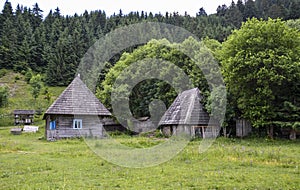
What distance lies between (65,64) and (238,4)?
57.6 metres

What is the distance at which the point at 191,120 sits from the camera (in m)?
28.8

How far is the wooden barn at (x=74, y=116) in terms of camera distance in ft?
99.7

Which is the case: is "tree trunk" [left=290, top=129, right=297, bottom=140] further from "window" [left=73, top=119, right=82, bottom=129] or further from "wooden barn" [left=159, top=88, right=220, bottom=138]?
"window" [left=73, top=119, right=82, bottom=129]

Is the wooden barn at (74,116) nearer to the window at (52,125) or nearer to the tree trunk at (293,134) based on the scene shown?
the window at (52,125)

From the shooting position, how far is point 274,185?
10.1 m

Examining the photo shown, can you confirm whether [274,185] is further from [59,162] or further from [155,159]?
[59,162]

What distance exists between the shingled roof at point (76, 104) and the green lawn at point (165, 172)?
42.7ft

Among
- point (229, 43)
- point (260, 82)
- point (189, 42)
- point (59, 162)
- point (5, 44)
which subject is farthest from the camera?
point (5, 44)

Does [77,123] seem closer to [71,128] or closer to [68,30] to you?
[71,128]

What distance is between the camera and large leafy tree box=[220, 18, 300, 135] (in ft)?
81.6

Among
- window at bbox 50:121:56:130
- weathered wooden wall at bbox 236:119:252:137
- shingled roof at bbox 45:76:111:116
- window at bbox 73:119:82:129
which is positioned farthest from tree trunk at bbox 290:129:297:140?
window at bbox 50:121:56:130

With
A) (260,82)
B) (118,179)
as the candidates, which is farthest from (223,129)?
(118,179)

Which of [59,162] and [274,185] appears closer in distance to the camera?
[274,185]

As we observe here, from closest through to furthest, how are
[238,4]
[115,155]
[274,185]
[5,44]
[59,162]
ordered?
[274,185]
[59,162]
[115,155]
[5,44]
[238,4]
